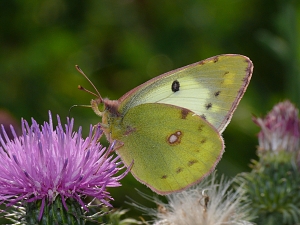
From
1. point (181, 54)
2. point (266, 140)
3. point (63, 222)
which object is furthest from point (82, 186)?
point (181, 54)

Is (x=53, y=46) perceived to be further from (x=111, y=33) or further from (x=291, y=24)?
(x=291, y=24)

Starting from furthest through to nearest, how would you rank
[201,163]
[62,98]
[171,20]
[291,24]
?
[171,20] → [62,98] → [291,24] → [201,163]

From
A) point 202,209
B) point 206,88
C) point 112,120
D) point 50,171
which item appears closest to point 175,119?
point 206,88

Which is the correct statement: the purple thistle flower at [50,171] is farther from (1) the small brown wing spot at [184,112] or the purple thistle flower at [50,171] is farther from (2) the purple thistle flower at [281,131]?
(2) the purple thistle flower at [281,131]

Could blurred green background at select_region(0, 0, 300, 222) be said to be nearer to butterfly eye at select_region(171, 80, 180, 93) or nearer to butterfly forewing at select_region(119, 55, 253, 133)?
butterfly forewing at select_region(119, 55, 253, 133)

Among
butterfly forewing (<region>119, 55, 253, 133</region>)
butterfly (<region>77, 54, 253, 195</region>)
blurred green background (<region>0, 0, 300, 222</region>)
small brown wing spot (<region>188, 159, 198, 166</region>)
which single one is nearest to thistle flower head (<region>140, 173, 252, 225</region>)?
small brown wing spot (<region>188, 159, 198, 166</region>)

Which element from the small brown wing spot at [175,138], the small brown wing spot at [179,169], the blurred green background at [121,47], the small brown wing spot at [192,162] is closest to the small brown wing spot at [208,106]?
the small brown wing spot at [175,138]
